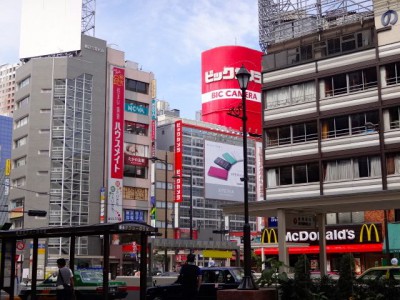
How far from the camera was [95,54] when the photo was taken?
81.2m

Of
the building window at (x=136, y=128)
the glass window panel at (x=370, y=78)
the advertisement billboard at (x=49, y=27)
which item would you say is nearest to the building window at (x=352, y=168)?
the glass window panel at (x=370, y=78)

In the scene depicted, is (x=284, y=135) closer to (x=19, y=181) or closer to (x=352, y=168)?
(x=352, y=168)

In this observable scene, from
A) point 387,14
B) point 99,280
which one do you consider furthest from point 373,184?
point 99,280

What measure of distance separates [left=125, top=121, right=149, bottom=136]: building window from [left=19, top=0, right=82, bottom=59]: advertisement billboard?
1175cm

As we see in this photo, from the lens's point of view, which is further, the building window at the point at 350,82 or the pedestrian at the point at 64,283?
the building window at the point at 350,82

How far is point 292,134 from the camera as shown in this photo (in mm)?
46188

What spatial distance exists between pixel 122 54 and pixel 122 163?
15.1 metres

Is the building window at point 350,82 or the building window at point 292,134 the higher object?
the building window at point 350,82

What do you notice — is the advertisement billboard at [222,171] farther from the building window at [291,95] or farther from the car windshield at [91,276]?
the car windshield at [91,276]

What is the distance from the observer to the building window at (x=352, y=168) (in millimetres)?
42062

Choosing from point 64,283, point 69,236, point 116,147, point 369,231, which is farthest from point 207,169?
point 64,283

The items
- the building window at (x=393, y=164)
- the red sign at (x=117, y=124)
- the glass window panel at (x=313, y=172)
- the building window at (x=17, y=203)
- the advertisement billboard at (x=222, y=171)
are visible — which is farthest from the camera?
the advertisement billboard at (x=222, y=171)

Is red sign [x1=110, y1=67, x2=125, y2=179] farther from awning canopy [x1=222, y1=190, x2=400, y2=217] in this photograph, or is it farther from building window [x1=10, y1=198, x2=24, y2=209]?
awning canopy [x1=222, y1=190, x2=400, y2=217]

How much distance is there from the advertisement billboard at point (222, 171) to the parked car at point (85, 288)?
9009 centimetres
